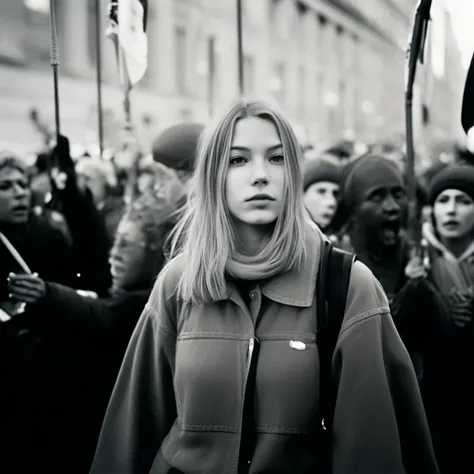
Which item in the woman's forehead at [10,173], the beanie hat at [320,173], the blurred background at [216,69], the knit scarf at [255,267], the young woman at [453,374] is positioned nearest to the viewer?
the knit scarf at [255,267]

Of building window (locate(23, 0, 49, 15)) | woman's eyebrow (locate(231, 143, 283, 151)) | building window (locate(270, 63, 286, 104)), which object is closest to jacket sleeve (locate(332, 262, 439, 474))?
woman's eyebrow (locate(231, 143, 283, 151))

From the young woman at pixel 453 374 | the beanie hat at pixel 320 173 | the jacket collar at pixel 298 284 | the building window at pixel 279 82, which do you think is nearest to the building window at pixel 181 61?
the building window at pixel 279 82

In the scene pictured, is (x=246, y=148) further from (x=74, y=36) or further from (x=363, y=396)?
(x=74, y=36)

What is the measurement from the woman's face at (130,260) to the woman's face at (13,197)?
50 cm

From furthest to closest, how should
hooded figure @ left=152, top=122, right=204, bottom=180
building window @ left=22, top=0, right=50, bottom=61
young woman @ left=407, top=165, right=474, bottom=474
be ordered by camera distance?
building window @ left=22, top=0, right=50, bottom=61 → hooded figure @ left=152, top=122, right=204, bottom=180 → young woman @ left=407, top=165, right=474, bottom=474

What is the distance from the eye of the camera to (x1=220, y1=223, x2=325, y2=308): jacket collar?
248cm

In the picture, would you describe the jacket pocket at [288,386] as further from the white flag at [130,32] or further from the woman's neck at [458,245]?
the woman's neck at [458,245]

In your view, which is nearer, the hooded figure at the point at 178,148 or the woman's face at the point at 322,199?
the hooded figure at the point at 178,148

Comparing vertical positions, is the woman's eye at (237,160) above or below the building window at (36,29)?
below

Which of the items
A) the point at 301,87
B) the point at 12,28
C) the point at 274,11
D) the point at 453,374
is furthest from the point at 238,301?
the point at 301,87

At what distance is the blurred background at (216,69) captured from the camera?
17.1 meters

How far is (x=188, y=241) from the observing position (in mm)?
2686

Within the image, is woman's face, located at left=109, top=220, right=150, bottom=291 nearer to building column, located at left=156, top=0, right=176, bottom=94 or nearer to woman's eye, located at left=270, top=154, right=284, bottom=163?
woman's eye, located at left=270, top=154, right=284, bottom=163

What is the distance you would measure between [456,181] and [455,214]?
177 millimetres
